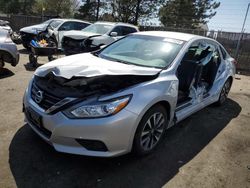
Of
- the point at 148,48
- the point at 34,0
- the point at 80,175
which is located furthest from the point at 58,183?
the point at 34,0

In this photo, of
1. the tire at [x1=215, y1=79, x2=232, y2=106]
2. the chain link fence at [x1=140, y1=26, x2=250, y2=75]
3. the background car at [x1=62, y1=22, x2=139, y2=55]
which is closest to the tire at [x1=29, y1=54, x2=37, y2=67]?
the background car at [x1=62, y1=22, x2=139, y2=55]

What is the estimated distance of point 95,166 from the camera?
9.98 ft

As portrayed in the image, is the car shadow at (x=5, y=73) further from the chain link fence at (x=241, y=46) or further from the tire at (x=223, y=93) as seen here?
the chain link fence at (x=241, y=46)

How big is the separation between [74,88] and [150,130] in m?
1.14

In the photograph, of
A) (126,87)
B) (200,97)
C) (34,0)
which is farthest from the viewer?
(34,0)

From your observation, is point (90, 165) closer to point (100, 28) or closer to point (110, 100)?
point (110, 100)

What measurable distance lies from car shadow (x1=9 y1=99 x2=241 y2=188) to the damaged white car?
24 centimetres

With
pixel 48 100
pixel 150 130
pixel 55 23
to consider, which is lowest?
pixel 150 130

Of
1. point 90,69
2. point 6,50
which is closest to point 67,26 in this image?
point 6,50

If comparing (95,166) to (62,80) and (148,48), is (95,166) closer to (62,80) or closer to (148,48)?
(62,80)

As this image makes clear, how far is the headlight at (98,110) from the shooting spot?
106 inches

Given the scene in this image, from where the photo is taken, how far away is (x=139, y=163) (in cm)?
319

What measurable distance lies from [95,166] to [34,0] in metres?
47.9

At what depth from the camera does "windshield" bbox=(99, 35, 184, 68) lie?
3.75 meters
